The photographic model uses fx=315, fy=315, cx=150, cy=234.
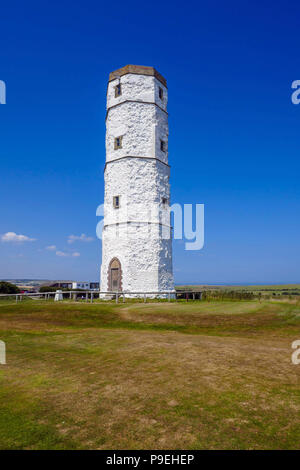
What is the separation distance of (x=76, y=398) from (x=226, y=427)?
8.55 feet

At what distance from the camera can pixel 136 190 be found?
29938 mm

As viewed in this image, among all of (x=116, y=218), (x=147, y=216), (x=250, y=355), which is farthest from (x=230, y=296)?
(x=250, y=355)

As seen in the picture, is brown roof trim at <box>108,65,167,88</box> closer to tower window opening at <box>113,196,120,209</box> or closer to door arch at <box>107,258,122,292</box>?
tower window opening at <box>113,196,120,209</box>

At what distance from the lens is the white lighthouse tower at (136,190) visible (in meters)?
29.1

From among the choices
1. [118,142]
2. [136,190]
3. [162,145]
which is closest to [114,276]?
[136,190]

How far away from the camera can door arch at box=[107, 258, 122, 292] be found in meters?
29.2

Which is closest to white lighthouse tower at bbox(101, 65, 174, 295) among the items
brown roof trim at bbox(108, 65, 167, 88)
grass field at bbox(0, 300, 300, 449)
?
brown roof trim at bbox(108, 65, 167, 88)

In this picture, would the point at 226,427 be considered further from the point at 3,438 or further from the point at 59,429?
the point at 3,438

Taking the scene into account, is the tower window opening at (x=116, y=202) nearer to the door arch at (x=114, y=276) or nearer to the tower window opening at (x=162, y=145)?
the door arch at (x=114, y=276)

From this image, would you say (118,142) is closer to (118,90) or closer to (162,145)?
(162,145)

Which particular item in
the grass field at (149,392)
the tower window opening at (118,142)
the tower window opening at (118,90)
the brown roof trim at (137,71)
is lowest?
the grass field at (149,392)

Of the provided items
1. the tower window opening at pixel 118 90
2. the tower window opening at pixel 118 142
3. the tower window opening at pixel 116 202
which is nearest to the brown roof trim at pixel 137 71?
the tower window opening at pixel 118 90

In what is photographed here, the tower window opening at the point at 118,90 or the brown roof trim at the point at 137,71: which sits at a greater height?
the brown roof trim at the point at 137,71

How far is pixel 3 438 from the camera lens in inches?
165
